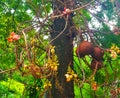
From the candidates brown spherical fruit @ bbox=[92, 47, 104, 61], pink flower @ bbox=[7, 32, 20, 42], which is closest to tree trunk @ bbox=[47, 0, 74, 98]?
brown spherical fruit @ bbox=[92, 47, 104, 61]

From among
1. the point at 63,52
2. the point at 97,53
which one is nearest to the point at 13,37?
the point at 97,53

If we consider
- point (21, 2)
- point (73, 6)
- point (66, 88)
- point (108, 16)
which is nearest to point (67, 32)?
point (73, 6)

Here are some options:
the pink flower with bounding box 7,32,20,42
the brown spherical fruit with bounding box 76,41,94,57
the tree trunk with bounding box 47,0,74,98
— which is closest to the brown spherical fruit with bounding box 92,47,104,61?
the brown spherical fruit with bounding box 76,41,94,57

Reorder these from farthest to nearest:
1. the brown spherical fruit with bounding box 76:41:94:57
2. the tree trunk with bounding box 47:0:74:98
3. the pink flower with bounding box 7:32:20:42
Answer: the tree trunk with bounding box 47:0:74:98 < the brown spherical fruit with bounding box 76:41:94:57 < the pink flower with bounding box 7:32:20:42

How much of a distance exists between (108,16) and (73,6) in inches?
47.1

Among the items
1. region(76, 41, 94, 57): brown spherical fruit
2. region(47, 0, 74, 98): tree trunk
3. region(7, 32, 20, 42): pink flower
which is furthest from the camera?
region(47, 0, 74, 98): tree trunk

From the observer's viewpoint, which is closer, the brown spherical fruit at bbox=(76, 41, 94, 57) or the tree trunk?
the brown spherical fruit at bbox=(76, 41, 94, 57)

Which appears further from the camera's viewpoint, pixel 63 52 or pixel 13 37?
pixel 63 52

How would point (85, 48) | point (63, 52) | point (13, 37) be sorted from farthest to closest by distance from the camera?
point (63, 52) → point (85, 48) → point (13, 37)

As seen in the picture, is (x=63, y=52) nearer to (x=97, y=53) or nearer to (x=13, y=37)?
(x=97, y=53)

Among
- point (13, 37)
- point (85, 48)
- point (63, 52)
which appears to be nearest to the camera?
point (13, 37)

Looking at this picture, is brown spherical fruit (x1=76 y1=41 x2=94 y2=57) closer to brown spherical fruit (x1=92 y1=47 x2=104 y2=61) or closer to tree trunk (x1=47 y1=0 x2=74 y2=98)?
brown spherical fruit (x1=92 y1=47 x2=104 y2=61)

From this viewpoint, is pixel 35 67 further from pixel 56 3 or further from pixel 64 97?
pixel 56 3

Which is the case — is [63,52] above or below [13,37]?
above
